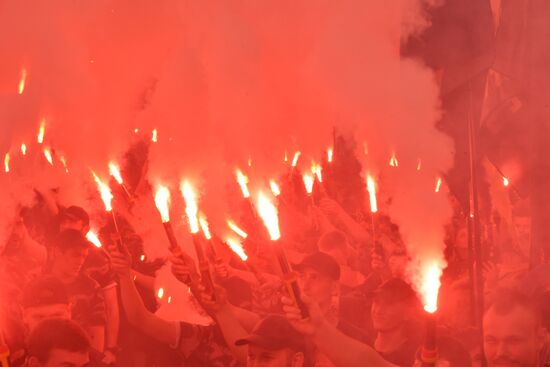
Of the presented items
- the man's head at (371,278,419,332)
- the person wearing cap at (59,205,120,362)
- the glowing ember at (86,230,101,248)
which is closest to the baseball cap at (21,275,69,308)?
the person wearing cap at (59,205,120,362)

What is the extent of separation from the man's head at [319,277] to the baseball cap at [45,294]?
1437 millimetres

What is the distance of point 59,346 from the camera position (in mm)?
3201

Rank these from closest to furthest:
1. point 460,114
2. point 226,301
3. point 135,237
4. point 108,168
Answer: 1. point 226,301
2. point 460,114
3. point 135,237
4. point 108,168

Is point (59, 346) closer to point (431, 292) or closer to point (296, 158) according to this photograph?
point (296, 158)

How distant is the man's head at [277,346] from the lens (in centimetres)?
283

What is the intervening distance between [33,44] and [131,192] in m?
1.25

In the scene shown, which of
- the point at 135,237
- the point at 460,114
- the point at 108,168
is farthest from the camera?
the point at 108,168

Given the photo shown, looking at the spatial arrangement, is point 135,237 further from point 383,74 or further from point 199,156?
point 383,74

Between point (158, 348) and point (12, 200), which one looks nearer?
point (158, 348)

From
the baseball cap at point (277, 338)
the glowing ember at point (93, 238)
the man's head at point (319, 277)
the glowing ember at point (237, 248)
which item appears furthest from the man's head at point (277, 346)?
the glowing ember at point (93, 238)

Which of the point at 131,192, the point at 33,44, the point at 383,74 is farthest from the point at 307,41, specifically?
the point at 33,44

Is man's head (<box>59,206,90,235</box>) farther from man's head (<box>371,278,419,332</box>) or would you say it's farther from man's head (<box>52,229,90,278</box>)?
man's head (<box>371,278,419,332</box>)

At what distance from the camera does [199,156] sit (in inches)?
150

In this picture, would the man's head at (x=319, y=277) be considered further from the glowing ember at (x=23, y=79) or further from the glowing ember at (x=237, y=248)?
the glowing ember at (x=23, y=79)
